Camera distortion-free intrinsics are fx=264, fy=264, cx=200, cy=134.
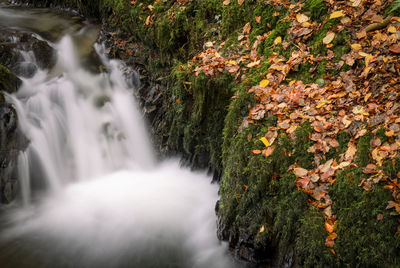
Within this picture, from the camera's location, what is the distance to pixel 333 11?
11.3 ft

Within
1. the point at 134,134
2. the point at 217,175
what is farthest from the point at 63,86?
the point at 217,175

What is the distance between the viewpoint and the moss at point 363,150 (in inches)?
98.4

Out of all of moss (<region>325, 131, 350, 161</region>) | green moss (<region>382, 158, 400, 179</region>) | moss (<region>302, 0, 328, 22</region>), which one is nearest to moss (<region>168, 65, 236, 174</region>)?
moss (<region>302, 0, 328, 22</region>)

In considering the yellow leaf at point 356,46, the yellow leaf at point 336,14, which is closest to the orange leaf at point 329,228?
the yellow leaf at point 356,46

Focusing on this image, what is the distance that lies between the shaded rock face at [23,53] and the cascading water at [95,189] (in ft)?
0.55

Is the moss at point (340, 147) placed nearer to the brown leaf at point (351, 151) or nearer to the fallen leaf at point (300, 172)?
the brown leaf at point (351, 151)

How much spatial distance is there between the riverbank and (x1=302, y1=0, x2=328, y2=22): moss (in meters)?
Answer: 0.02

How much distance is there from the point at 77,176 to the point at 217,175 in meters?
2.99

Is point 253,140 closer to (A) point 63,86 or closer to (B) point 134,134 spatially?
(B) point 134,134

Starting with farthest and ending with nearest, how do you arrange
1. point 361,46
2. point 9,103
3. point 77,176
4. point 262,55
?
point 77,176
point 9,103
point 262,55
point 361,46

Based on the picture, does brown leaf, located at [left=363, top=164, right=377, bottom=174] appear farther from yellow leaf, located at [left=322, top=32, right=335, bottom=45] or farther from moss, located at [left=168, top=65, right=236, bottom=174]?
moss, located at [left=168, top=65, right=236, bottom=174]

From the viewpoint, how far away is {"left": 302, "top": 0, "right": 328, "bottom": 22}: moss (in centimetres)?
355

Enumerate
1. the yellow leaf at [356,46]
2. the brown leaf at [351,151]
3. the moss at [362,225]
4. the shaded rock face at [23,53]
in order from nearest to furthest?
1. the moss at [362,225]
2. the brown leaf at [351,151]
3. the yellow leaf at [356,46]
4. the shaded rock face at [23,53]

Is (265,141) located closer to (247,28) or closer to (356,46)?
(356,46)
